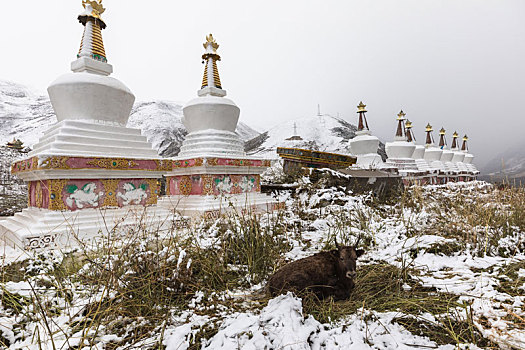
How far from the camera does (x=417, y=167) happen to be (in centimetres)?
1503

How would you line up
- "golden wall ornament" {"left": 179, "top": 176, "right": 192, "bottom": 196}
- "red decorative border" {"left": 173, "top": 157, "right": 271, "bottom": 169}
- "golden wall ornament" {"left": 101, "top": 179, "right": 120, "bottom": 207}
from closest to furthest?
"golden wall ornament" {"left": 101, "top": 179, "right": 120, "bottom": 207}
"red decorative border" {"left": 173, "top": 157, "right": 271, "bottom": 169}
"golden wall ornament" {"left": 179, "top": 176, "right": 192, "bottom": 196}

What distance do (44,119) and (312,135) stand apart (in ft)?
84.6

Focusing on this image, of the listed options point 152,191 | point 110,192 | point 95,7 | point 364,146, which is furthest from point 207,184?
point 364,146

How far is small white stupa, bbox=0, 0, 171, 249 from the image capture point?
14.1ft

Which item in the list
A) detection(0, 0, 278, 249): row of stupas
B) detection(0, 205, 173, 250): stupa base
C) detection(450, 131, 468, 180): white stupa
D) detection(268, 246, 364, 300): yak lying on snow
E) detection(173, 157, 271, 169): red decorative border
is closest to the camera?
detection(268, 246, 364, 300): yak lying on snow

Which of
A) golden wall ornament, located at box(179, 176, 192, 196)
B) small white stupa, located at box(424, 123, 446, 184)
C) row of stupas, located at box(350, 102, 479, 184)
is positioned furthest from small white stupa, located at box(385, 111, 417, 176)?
golden wall ornament, located at box(179, 176, 192, 196)

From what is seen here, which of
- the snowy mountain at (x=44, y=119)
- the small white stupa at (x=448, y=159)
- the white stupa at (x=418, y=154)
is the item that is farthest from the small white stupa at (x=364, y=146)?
the snowy mountain at (x=44, y=119)

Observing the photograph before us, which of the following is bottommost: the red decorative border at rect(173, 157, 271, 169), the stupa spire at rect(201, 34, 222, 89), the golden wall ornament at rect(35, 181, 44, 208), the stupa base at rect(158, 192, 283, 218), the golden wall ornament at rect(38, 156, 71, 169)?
the stupa base at rect(158, 192, 283, 218)

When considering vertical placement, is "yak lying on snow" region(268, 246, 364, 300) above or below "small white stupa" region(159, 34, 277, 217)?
below

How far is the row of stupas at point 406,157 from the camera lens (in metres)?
13.4

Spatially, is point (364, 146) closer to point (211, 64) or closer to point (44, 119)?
point (211, 64)

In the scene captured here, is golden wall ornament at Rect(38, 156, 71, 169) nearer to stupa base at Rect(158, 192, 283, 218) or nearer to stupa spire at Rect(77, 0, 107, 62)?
stupa base at Rect(158, 192, 283, 218)

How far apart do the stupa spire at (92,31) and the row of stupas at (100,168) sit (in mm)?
19

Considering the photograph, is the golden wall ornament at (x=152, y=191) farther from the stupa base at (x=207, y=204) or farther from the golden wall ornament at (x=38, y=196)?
the golden wall ornament at (x=38, y=196)
